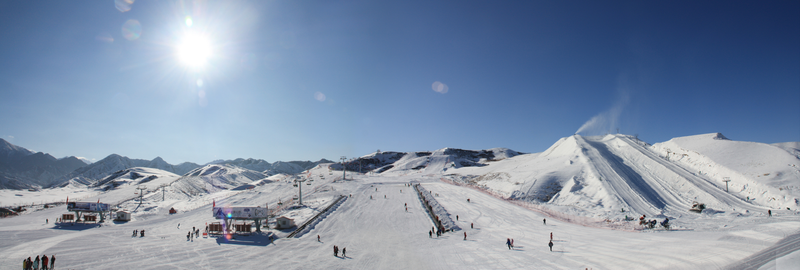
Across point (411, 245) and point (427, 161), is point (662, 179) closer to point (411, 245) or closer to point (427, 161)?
point (411, 245)

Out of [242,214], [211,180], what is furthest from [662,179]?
[211,180]

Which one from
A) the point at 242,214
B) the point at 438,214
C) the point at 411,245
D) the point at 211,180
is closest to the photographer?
the point at 411,245

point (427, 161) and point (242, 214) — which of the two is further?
point (427, 161)

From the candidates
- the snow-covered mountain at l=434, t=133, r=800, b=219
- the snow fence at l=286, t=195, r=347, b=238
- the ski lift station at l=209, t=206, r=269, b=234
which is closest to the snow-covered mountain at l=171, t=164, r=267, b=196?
the snow fence at l=286, t=195, r=347, b=238

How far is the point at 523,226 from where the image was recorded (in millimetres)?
36719

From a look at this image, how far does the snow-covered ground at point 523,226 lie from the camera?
22953mm

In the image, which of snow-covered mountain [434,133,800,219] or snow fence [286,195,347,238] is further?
snow-covered mountain [434,133,800,219]

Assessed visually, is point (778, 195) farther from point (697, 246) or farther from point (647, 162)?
point (697, 246)

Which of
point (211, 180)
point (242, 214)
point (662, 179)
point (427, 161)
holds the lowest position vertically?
point (242, 214)

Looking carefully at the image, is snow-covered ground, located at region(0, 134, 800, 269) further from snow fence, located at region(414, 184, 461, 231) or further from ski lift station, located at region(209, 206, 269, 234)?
ski lift station, located at region(209, 206, 269, 234)

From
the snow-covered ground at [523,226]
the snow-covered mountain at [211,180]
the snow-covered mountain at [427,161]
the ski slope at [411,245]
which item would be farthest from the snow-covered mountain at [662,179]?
the snow-covered mountain at [211,180]

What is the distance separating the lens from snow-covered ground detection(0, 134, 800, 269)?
75.3 ft

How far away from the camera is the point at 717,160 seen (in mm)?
57656

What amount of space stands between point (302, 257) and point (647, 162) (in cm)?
7445
